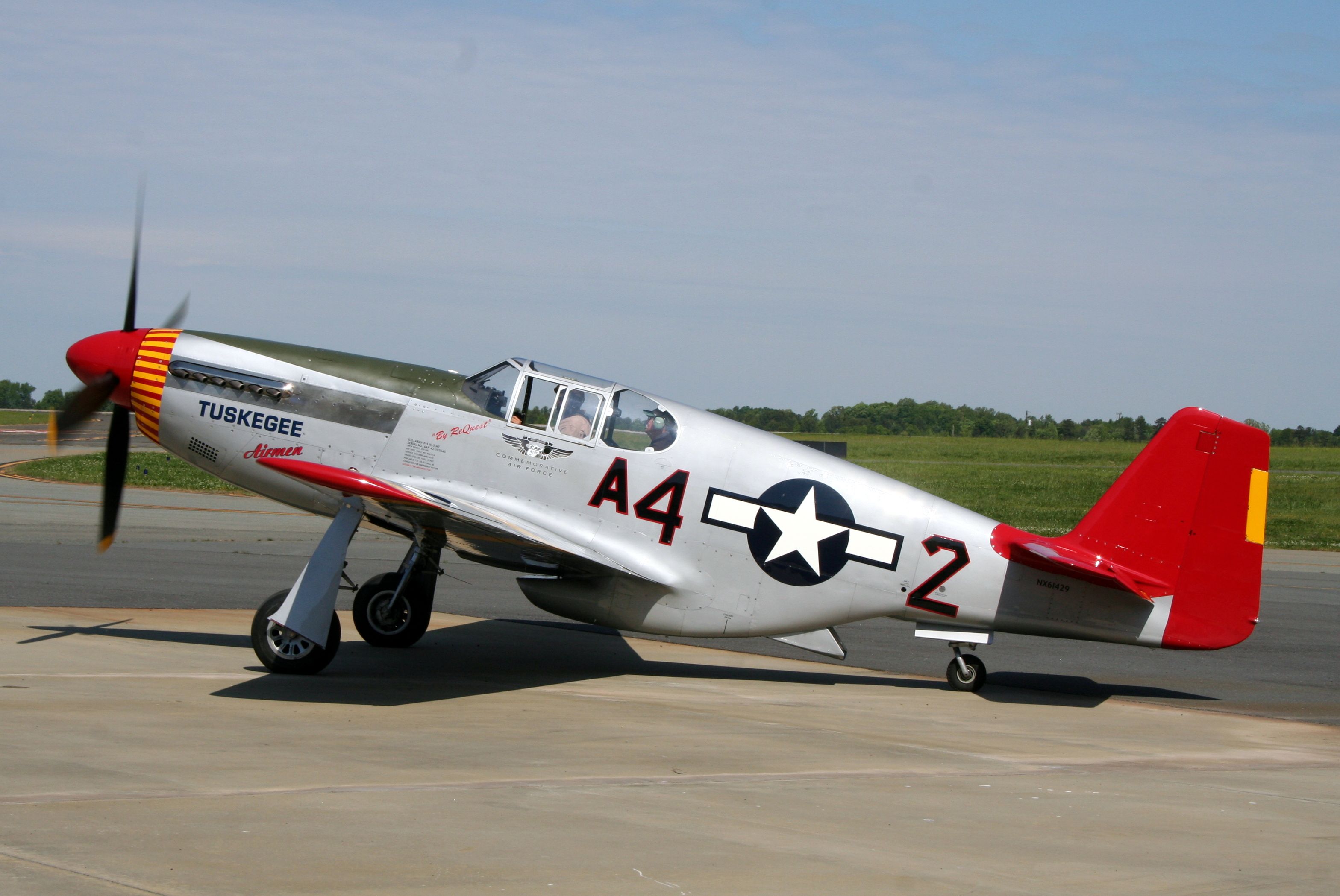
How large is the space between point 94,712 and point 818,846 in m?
4.95

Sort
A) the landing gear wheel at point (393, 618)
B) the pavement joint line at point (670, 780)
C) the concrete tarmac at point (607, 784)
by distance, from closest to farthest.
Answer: the concrete tarmac at point (607, 784) < the pavement joint line at point (670, 780) < the landing gear wheel at point (393, 618)

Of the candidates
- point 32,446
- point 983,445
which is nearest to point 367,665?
point 32,446

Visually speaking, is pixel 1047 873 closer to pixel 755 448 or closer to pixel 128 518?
pixel 755 448

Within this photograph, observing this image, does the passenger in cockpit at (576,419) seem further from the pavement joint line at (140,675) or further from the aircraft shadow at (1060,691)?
the aircraft shadow at (1060,691)

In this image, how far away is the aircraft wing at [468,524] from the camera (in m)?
8.30

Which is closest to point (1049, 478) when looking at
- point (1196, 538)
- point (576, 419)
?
point (1196, 538)

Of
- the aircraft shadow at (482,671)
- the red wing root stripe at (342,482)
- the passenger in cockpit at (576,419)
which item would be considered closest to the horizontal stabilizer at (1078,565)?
the aircraft shadow at (482,671)

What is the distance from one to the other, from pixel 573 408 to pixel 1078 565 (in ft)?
14.3

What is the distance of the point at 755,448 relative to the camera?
9984mm

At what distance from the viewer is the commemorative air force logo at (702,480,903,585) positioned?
985 cm

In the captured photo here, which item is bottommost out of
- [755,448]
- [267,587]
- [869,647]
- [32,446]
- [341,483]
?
[32,446]

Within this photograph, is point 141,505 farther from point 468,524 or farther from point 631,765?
point 631,765

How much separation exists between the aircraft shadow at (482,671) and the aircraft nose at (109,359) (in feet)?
9.92

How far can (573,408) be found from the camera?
987 centimetres
